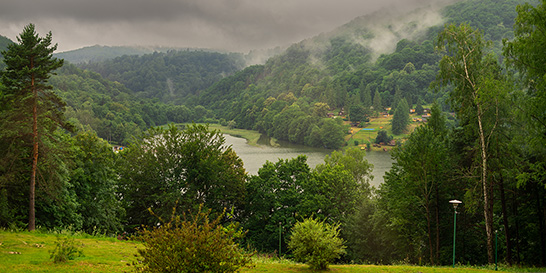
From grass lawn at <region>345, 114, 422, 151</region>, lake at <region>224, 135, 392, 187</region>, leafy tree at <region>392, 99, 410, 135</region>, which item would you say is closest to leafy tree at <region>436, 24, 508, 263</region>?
lake at <region>224, 135, 392, 187</region>

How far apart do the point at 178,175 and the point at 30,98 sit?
47.1 feet

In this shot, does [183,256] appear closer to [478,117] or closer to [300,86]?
[478,117]

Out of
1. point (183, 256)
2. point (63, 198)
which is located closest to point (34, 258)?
point (183, 256)

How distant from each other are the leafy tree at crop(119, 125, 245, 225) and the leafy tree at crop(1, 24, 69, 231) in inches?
429

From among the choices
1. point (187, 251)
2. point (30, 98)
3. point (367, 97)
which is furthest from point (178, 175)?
point (367, 97)

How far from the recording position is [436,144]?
921 inches

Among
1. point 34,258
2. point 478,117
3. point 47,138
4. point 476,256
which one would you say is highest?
point 478,117

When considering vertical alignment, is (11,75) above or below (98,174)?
above

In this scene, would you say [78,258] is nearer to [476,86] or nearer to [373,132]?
[476,86]

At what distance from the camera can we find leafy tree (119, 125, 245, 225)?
3088cm

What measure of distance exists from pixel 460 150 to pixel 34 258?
74.7ft

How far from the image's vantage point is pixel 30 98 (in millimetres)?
19234

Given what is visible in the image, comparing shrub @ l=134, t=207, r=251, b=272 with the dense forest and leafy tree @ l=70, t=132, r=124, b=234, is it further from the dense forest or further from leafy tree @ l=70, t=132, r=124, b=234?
leafy tree @ l=70, t=132, r=124, b=234

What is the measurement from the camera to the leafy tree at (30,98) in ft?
62.7
